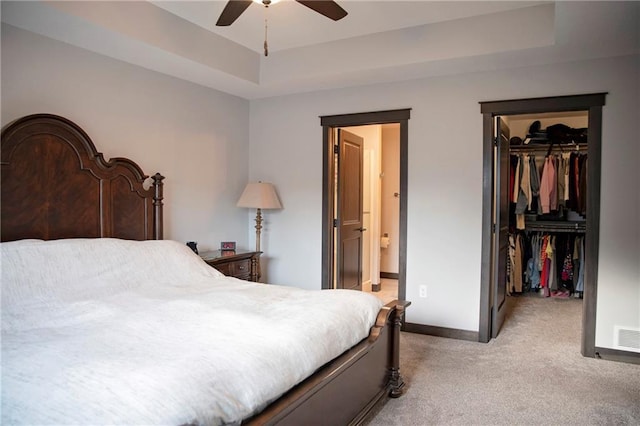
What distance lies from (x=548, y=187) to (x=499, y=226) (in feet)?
6.01

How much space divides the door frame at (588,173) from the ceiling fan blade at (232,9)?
86.4 inches

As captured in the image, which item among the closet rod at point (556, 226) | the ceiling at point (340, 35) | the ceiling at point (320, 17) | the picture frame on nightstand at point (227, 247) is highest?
the ceiling at point (320, 17)

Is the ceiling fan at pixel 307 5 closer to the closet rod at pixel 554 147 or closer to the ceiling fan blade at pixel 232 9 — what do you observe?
the ceiling fan blade at pixel 232 9

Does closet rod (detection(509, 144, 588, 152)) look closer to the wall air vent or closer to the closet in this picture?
the closet

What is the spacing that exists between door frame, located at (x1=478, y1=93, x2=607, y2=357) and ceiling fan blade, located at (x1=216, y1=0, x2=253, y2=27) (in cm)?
219

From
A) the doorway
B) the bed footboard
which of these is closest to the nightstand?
the doorway

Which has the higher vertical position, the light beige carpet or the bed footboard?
the bed footboard

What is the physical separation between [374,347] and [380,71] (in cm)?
234

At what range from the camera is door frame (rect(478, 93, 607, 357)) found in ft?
10.8

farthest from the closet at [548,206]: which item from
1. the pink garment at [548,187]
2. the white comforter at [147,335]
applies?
the white comforter at [147,335]

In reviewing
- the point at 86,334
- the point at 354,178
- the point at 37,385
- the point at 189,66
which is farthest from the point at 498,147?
the point at 37,385

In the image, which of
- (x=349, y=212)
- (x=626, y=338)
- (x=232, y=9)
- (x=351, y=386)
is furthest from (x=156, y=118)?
(x=626, y=338)

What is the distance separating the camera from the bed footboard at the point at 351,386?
5.32ft

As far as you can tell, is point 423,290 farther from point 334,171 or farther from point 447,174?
point 334,171
